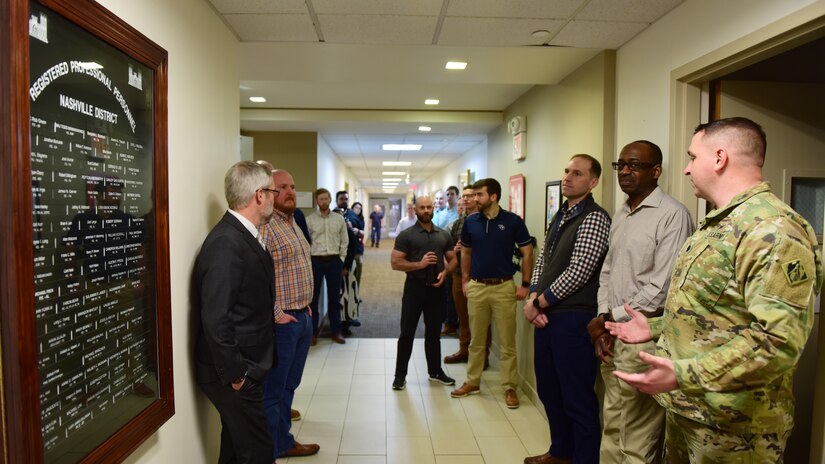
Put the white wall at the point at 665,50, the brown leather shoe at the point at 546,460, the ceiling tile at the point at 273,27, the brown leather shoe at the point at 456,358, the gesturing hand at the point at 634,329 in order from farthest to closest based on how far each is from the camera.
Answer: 1. the brown leather shoe at the point at 456,358
2. the brown leather shoe at the point at 546,460
3. the ceiling tile at the point at 273,27
4. the white wall at the point at 665,50
5. the gesturing hand at the point at 634,329

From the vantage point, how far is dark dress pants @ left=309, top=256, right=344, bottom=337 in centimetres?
536

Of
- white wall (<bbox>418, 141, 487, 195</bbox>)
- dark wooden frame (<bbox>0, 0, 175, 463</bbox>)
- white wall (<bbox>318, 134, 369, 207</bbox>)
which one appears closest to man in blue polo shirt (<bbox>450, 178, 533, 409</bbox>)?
dark wooden frame (<bbox>0, 0, 175, 463</bbox>)

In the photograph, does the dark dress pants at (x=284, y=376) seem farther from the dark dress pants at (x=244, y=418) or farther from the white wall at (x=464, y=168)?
the white wall at (x=464, y=168)

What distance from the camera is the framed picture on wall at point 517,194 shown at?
15.1 ft

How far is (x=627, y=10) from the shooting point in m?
2.31

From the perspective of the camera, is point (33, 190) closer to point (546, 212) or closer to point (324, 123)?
point (546, 212)

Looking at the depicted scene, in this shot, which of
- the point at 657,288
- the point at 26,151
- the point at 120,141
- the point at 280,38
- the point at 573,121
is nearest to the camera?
the point at 26,151

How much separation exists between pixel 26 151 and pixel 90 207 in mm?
273

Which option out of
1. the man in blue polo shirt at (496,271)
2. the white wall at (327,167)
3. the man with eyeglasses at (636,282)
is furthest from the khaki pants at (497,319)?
the white wall at (327,167)

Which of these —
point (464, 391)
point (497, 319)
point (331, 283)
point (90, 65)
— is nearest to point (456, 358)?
point (464, 391)

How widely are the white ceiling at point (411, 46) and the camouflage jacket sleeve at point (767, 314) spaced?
55.4 inches

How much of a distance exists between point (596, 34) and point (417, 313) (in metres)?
2.34

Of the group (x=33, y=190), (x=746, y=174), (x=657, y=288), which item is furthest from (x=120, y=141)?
(x=657, y=288)

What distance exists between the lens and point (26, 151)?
101cm
